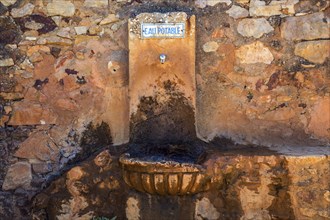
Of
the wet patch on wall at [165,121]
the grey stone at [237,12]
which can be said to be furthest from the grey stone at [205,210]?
the grey stone at [237,12]

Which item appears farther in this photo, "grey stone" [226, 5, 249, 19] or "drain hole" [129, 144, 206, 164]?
"grey stone" [226, 5, 249, 19]

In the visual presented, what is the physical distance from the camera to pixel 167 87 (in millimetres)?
2756

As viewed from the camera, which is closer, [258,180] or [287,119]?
[258,180]

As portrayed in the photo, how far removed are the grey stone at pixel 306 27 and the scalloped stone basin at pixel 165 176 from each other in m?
1.09

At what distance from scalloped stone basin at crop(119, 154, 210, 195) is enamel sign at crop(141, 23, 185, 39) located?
0.80 m

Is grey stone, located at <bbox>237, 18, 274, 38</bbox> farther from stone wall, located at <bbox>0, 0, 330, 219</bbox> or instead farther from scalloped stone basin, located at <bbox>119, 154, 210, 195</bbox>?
scalloped stone basin, located at <bbox>119, 154, 210, 195</bbox>

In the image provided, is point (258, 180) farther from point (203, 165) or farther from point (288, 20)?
point (288, 20)

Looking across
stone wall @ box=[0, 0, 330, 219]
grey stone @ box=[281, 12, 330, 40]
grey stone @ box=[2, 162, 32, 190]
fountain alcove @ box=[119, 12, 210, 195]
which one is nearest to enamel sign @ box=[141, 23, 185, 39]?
fountain alcove @ box=[119, 12, 210, 195]

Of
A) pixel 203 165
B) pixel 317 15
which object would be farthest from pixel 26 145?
pixel 317 15

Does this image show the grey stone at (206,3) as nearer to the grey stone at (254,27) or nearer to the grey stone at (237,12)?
the grey stone at (237,12)

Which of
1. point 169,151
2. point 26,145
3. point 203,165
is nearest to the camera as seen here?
point 203,165

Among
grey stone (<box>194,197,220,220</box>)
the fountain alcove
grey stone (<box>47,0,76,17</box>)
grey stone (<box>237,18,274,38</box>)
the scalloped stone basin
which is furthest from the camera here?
grey stone (<box>47,0,76,17</box>)

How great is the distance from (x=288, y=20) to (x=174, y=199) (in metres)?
1.37

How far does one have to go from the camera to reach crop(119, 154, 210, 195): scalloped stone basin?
A: 240 centimetres
